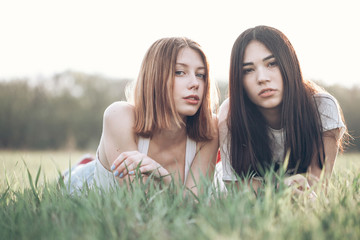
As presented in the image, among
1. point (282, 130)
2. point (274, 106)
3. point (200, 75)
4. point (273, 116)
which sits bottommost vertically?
point (282, 130)

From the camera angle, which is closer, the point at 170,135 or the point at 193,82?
the point at 193,82

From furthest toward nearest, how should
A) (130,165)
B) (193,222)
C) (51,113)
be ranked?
1. (51,113)
2. (130,165)
3. (193,222)

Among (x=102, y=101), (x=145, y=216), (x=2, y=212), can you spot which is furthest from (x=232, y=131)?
(x=102, y=101)

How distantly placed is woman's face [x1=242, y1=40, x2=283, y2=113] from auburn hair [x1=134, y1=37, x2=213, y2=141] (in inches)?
14.7

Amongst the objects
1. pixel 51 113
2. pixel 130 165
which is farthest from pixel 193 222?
pixel 51 113

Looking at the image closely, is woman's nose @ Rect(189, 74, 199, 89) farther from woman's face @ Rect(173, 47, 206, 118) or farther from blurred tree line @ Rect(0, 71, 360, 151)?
blurred tree line @ Rect(0, 71, 360, 151)

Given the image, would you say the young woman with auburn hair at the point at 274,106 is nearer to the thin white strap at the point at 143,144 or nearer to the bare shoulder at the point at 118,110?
the thin white strap at the point at 143,144

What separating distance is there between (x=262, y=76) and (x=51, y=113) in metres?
10.6

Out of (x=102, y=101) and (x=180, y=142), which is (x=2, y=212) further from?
(x=102, y=101)

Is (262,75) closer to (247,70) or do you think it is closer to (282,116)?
(247,70)

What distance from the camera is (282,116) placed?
270 cm

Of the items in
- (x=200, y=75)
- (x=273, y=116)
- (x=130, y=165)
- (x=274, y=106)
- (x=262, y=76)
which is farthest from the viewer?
(x=273, y=116)

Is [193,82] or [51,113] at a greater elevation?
[193,82]

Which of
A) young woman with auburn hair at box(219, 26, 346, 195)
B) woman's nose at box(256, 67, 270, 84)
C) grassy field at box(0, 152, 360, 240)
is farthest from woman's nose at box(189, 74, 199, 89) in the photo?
grassy field at box(0, 152, 360, 240)
